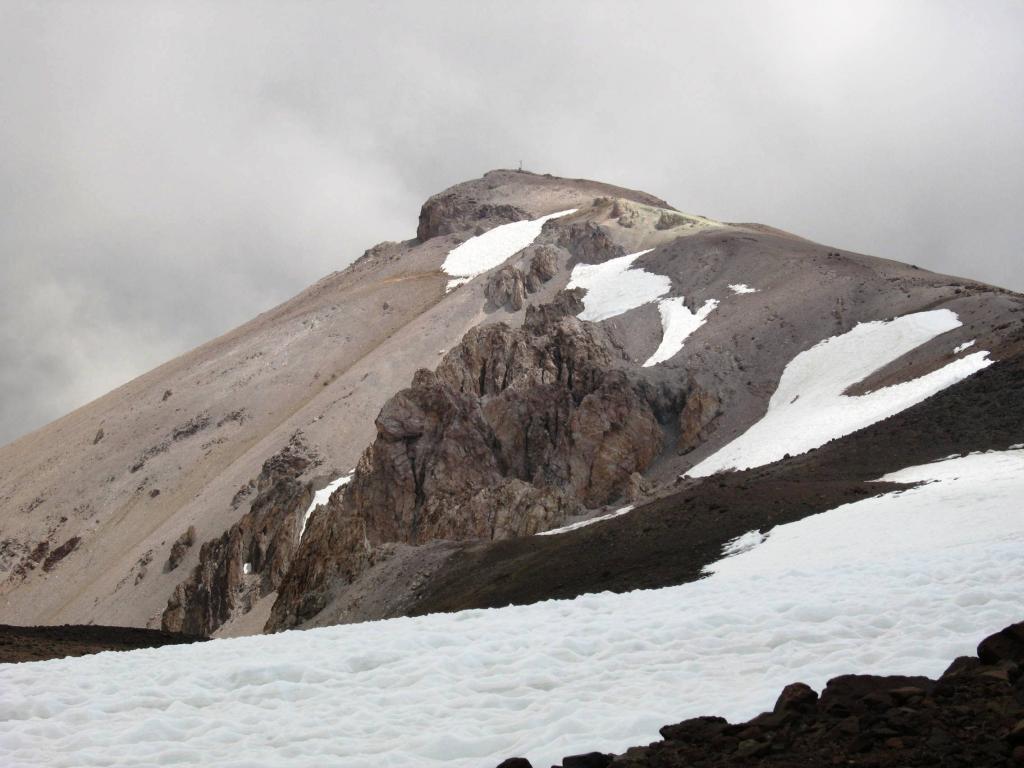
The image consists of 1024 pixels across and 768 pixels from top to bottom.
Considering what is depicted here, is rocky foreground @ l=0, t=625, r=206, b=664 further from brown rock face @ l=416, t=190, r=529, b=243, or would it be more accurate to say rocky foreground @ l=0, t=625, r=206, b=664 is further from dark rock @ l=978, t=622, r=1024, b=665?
brown rock face @ l=416, t=190, r=529, b=243

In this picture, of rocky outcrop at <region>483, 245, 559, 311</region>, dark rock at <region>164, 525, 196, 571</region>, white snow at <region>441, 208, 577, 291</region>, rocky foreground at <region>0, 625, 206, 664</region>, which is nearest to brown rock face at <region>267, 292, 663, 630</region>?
dark rock at <region>164, 525, 196, 571</region>

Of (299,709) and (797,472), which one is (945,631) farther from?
(797,472)

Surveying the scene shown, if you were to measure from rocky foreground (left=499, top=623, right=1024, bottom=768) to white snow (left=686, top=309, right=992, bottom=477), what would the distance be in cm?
3241

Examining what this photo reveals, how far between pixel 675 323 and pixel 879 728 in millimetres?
63930

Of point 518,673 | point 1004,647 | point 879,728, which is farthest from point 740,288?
point 879,728

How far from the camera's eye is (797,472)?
98.9 feet

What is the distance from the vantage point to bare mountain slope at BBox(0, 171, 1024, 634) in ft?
144

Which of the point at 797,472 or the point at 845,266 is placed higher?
the point at 845,266

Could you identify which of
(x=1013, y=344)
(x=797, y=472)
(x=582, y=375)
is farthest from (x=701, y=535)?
(x=582, y=375)

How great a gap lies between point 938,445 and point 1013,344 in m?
11.7

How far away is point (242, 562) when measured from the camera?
61.8m

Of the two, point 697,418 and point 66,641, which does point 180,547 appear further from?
point 66,641

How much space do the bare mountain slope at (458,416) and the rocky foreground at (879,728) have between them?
20.7m

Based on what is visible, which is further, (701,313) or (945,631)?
(701,313)
